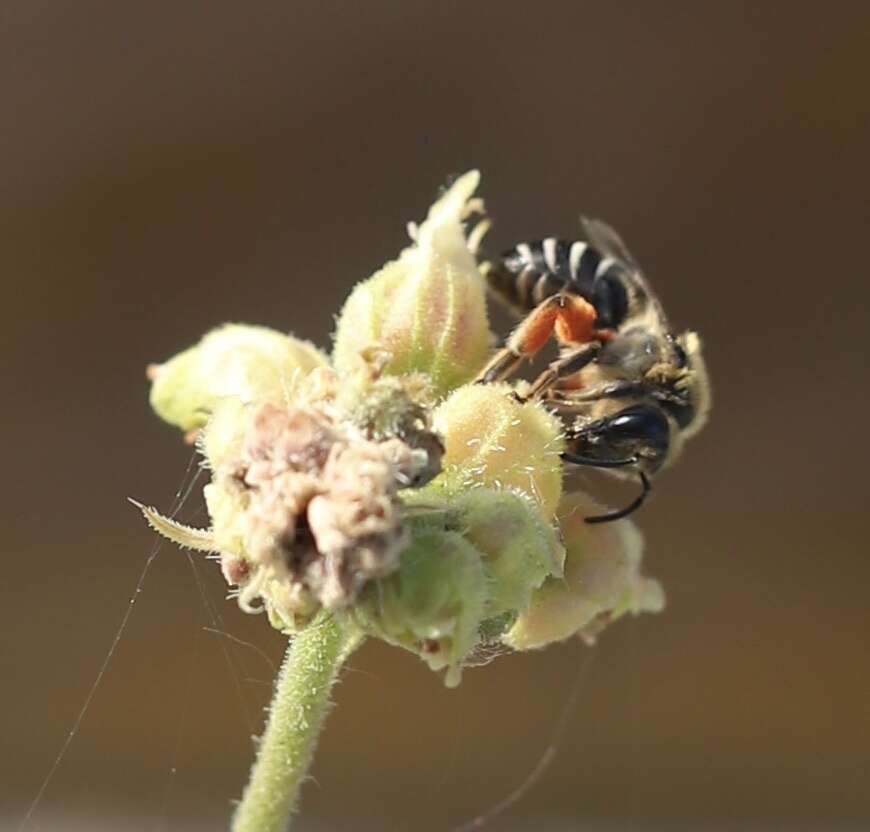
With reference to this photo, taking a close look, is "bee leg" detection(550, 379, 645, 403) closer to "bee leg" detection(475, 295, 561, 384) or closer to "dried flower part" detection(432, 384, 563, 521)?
"bee leg" detection(475, 295, 561, 384)

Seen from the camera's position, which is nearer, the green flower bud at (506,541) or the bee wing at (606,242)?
the green flower bud at (506,541)

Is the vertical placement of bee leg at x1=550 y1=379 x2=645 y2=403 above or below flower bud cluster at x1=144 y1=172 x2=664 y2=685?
above

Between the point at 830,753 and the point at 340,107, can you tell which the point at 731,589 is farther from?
the point at 340,107

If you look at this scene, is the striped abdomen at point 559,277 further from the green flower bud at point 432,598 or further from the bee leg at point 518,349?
the green flower bud at point 432,598

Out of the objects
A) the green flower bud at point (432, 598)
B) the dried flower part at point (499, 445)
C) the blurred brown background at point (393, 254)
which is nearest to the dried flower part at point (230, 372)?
the dried flower part at point (499, 445)

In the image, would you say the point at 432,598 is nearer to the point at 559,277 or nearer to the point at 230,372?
the point at 230,372

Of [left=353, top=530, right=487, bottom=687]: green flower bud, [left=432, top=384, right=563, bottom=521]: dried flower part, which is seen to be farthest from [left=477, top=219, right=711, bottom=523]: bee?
[left=353, top=530, right=487, bottom=687]: green flower bud

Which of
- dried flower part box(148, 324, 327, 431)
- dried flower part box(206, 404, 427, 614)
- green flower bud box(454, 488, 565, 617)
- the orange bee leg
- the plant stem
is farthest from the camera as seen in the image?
the orange bee leg
